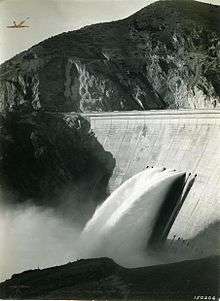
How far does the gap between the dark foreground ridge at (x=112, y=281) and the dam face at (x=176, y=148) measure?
17 centimetres

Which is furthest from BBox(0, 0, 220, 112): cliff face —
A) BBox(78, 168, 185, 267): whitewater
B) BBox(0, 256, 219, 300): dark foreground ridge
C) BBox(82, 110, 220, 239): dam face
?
BBox(0, 256, 219, 300): dark foreground ridge

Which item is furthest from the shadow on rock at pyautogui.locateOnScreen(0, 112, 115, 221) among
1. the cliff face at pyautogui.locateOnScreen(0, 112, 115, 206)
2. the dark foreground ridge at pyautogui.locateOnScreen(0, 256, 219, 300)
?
the dark foreground ridge at pyautogui.locateOnScreen(0, 256, 219, 300)

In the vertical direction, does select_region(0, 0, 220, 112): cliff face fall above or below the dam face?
above

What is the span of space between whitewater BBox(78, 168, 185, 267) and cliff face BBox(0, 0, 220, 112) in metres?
0.35

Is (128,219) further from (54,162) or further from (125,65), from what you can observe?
(125,65)

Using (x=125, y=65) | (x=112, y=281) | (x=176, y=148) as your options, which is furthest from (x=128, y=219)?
(x=125, y=65)

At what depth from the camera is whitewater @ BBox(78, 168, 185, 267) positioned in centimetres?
283

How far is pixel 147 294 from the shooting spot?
2.79 m

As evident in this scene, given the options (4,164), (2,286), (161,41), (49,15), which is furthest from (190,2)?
(2,286)

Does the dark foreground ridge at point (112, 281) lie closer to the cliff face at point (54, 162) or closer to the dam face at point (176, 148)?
the dam face at point (176, 148)

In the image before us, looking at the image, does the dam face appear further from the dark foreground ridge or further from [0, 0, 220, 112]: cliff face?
the dark foreground ridge

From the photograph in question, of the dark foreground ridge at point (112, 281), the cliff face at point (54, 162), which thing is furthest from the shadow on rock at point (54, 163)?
the dark foreground ridge at point (112, 281)

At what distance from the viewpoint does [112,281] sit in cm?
281

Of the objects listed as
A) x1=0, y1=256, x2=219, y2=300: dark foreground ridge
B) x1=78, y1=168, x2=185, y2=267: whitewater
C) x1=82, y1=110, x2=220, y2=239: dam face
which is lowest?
x1=0, y1=256, x2=219, y2=300: dark foreground ridge
